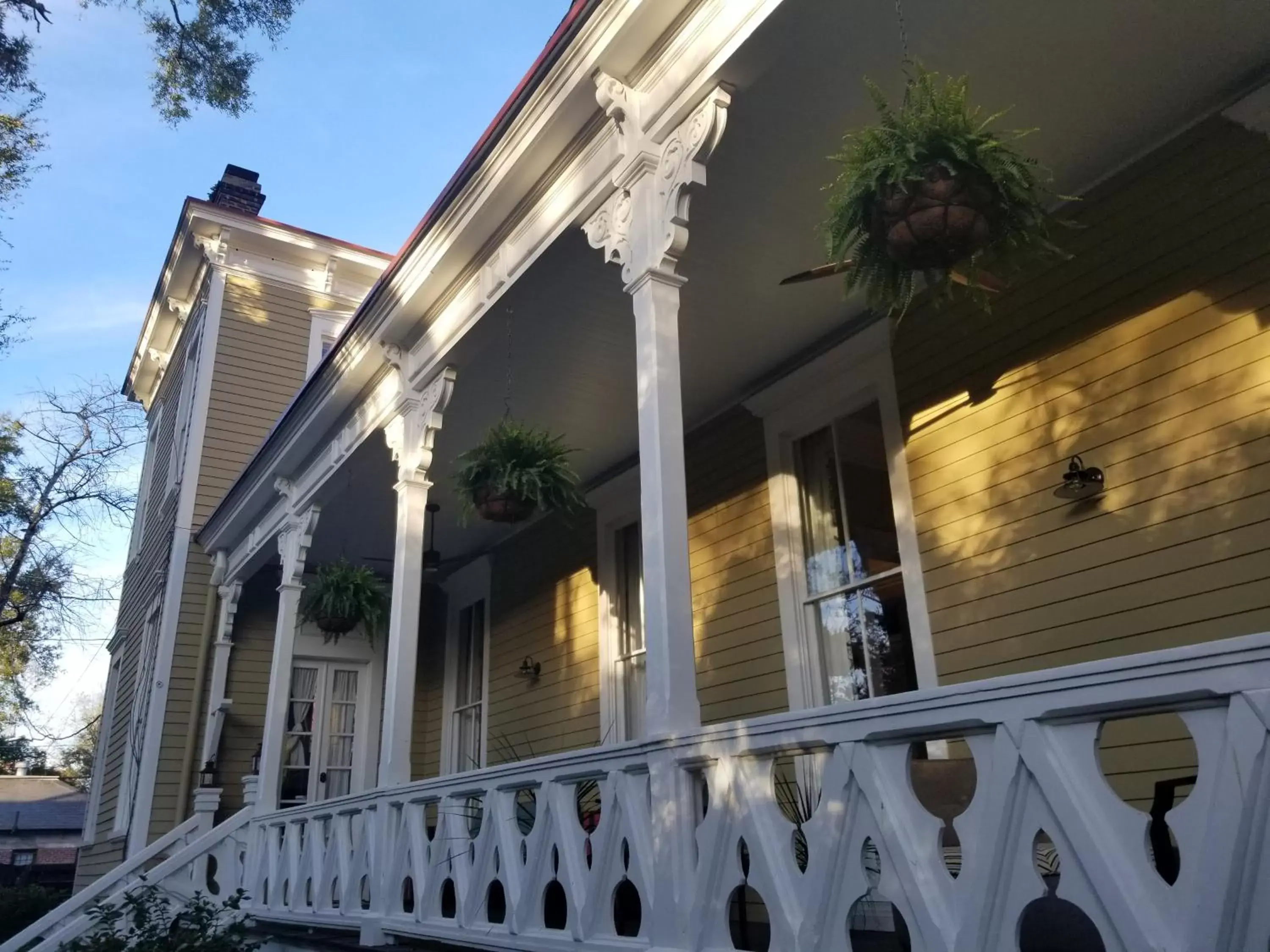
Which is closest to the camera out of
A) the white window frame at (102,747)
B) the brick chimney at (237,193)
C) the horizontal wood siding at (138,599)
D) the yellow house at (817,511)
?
the yellow house at (817,511)

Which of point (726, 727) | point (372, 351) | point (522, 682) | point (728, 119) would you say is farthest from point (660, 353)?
point (522, 682)

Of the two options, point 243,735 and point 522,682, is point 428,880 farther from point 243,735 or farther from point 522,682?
point 243,735

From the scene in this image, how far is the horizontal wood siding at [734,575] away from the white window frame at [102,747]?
8.94 meters

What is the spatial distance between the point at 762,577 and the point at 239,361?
731cm

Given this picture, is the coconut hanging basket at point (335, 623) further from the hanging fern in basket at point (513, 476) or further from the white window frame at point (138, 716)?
the white window frame at point (138, 716)

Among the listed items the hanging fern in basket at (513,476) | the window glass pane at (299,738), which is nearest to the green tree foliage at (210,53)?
the window glass pane at (299,738)

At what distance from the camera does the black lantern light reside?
28.1 ft

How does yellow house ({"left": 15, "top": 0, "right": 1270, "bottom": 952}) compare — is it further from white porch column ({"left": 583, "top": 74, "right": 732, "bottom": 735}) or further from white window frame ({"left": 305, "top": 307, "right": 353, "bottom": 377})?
white window frame ({"left": 305, "top": 307, "right": 353, "bottom": 377})

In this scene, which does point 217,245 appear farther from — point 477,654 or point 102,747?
point 102,747

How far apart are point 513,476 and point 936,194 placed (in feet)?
7.97

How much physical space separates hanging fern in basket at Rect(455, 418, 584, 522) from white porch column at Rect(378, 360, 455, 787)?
715mm

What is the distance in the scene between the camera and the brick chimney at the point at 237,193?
12.0 meters

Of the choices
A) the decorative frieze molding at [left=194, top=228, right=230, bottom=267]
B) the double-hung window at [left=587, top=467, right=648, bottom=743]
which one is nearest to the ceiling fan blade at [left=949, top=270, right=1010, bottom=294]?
the double-hung window at [left=587, top=467, right=648, bottom=743]

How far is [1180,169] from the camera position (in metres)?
3.91
